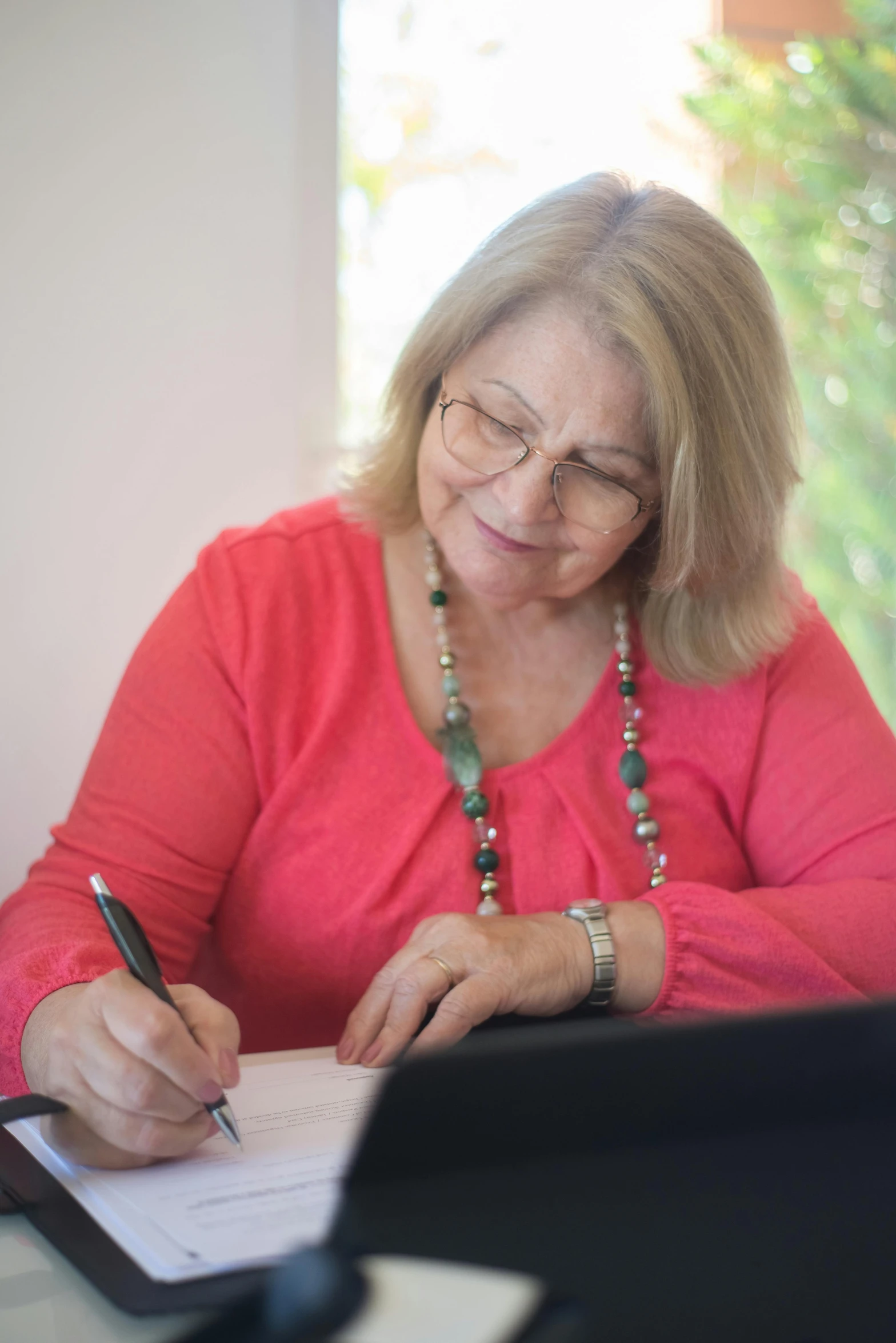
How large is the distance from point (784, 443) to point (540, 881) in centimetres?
53

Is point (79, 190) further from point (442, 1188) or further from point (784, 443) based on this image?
point (442, 1188)

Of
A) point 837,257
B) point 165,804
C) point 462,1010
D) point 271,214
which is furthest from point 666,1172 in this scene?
point 837,257

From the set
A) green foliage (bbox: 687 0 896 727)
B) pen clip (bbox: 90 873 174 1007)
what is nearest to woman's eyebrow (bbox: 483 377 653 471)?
pen clip (bbox: 90 873 174 1007)

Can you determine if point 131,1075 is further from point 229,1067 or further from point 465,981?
point 465,981

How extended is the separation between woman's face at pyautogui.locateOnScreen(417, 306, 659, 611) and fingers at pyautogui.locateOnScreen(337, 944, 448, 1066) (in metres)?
0.41

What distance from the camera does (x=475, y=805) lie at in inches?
47.9

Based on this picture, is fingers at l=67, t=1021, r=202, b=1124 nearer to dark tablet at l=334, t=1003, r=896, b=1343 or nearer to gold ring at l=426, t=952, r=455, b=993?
gold ring at l=426, t=952, r=455, b=993

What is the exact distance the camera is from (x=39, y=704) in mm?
1744

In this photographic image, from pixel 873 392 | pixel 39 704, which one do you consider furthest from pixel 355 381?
pixel 873 392

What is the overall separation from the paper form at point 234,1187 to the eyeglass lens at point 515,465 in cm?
59

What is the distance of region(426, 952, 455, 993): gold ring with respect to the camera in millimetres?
996

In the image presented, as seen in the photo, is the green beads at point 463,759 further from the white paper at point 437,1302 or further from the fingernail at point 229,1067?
the white paper at point 437,1302

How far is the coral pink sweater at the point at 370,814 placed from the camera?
111 cm

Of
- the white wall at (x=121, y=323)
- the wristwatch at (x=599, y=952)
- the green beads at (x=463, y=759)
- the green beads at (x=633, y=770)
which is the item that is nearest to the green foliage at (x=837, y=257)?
the white wall at (x=121, y=323)
